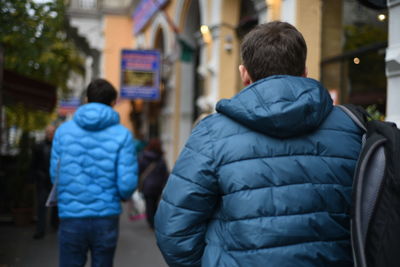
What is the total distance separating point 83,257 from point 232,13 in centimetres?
804

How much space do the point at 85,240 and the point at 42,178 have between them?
17.5 ft

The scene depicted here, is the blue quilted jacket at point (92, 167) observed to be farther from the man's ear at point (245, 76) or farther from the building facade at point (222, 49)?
the building facade at point (222, 49)

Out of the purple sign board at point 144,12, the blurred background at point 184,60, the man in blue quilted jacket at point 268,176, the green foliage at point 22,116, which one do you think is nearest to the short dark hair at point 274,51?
the man in blue quilted jacket at point 268,176

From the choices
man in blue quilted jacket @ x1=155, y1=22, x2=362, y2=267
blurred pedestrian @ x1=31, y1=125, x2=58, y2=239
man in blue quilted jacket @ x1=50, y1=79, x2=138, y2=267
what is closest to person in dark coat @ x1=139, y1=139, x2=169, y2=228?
blurred pedestrian @ x1=31, y1=125, x2=58, y2=239

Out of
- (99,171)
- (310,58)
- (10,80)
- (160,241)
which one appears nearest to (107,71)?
(10,80)

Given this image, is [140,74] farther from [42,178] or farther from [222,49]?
[42,178]

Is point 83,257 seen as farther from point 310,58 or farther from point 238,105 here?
point 310,58

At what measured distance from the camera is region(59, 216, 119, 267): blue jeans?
3.52 metres

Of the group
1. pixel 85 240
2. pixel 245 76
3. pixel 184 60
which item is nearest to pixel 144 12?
pixel 184 60

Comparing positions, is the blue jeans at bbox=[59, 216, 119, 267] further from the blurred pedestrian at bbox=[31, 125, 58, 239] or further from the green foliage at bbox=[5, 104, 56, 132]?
the green foliage at bbox=[5, 104, 56, 132]

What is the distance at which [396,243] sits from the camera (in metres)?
1.55

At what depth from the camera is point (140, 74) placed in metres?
14.4

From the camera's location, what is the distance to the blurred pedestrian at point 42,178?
832cm

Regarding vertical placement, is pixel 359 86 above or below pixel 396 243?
above
